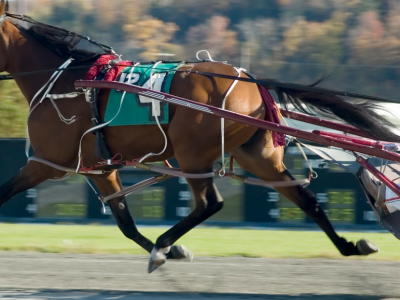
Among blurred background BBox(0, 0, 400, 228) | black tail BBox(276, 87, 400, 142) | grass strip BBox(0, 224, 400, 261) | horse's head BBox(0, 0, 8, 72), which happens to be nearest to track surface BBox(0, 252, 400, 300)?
grass strip BBox(0, 224, 400, 261)

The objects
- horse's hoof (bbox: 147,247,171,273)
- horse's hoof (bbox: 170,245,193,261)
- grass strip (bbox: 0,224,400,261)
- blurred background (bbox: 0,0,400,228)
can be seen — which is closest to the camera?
horse's hoof (bbox: 147,247,171,273)

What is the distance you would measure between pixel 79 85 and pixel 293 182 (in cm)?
183

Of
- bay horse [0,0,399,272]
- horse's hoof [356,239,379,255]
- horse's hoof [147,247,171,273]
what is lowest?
horse's hoof [147,247,171,273]

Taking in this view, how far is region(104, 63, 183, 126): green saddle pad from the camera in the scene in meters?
4.99

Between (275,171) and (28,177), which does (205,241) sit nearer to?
(275,171)

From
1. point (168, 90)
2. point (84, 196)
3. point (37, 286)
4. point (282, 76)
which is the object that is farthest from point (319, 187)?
point (282, 76)

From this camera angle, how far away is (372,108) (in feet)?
17.4

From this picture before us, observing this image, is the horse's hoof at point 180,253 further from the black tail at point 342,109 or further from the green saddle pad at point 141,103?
the black tail at point 342,109

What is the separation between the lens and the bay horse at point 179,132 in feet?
16.3

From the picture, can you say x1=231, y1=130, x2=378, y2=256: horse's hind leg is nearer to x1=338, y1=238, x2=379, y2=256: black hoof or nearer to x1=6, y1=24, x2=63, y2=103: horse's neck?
x1=338, y1=238, x2=379, y2=256: black hoof

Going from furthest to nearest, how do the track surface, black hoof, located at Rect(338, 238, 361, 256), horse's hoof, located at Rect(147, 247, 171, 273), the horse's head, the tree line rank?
the tree line, the horse's head, black hoof, located at Rect(338, 238, 361, 256), horse's hoof, located at Rect(147, 247, 171, 273), the track surface

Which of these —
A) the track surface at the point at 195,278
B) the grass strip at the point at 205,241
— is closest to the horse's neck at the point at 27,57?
the track surface at the point at 195,278

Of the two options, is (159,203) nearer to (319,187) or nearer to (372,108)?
(319,187)

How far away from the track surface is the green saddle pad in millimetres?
1245
